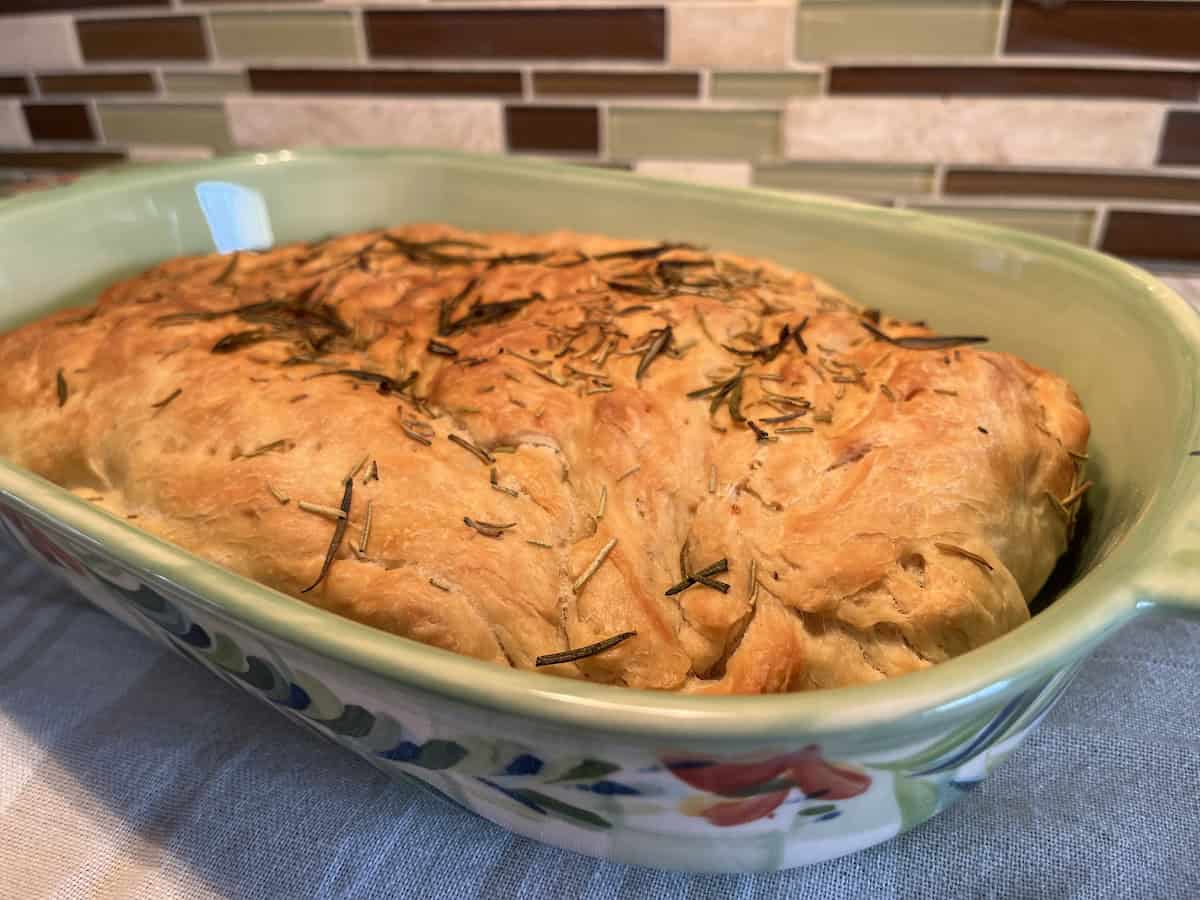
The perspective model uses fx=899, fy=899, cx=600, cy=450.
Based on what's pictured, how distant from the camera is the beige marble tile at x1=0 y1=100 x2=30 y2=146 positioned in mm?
1808

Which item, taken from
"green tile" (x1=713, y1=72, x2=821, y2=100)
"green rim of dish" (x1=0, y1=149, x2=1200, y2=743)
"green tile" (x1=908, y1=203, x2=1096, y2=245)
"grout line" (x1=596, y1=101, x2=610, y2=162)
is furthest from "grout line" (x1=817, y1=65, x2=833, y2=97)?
"green rim of dish" (x1=0, y1=149, x2=1200, y2=743)

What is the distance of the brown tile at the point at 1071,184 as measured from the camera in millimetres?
1300

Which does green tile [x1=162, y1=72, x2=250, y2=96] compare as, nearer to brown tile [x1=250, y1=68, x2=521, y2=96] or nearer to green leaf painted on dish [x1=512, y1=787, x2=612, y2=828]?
brown tile [x1=250, y1=68, x2=521, y2=96]

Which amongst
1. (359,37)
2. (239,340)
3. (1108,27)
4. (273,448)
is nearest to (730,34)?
(1108,27)

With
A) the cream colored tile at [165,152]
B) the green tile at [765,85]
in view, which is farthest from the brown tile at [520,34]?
the cream colored tile at [165,152]

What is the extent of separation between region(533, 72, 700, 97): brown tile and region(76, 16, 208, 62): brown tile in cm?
64

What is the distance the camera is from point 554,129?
1.49 metres

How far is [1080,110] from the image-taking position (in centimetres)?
125

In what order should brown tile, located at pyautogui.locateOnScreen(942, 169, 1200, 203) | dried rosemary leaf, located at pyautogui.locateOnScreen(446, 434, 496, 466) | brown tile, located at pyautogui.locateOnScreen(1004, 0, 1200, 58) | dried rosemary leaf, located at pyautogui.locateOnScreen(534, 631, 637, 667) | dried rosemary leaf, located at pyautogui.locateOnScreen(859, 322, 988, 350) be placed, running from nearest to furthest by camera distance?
dried rosemary leaf, located at pyautogui.locateOnScreen(534, 631, 637, 667) < dried rosemary leaf, located at pyautogui.locateOnScreen(446, 434, 496, 466) < dried rosemary leaf, located at pyautogui.locateOnScreen(859, 322, 988, 350) < brown tile, located at pyautogui.locateOnScreen(1004, 0, 1200, 58) < brown tile, located at pyautogui.locateOnScreen(942, 169, 1200, 203)

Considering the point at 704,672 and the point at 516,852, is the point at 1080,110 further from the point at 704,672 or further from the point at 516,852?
the point at 516,852

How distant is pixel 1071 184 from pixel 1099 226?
8 cm

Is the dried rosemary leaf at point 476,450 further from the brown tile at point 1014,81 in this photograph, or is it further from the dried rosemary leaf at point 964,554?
the brown tile at point 1014,81

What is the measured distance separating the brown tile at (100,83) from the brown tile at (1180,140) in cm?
169

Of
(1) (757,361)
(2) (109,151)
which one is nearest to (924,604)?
(1) (757,361)
